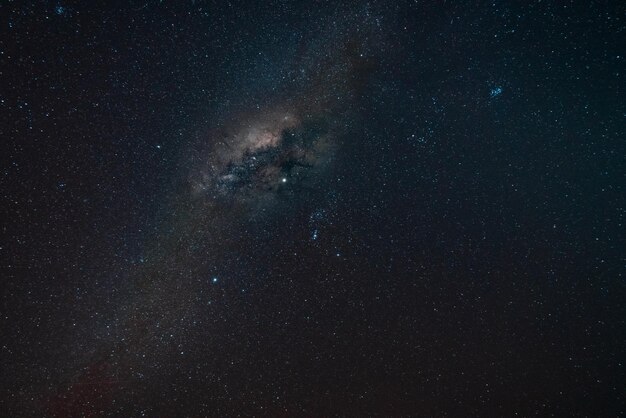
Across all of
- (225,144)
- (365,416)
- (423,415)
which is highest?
(225,144)

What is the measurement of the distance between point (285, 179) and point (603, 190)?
4.41m

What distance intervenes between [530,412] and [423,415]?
1.96m

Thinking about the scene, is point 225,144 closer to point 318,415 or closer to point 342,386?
point 342,386

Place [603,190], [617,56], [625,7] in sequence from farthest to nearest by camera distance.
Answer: [603,190]
[617,56]
[625,7]

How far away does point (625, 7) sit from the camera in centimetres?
320

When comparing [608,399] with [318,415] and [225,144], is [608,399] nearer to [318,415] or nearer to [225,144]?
[318,415]

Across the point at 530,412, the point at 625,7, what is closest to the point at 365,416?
the point at 530,412

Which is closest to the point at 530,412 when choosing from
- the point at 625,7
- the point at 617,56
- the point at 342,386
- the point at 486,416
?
the point at 486,416

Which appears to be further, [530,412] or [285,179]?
[530,412]

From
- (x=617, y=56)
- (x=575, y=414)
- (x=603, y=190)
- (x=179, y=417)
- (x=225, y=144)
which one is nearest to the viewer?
(x=617, y=56)

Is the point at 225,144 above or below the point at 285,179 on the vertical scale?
above

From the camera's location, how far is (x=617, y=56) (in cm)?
351

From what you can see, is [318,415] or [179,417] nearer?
[179,417]

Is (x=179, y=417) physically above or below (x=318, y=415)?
above
